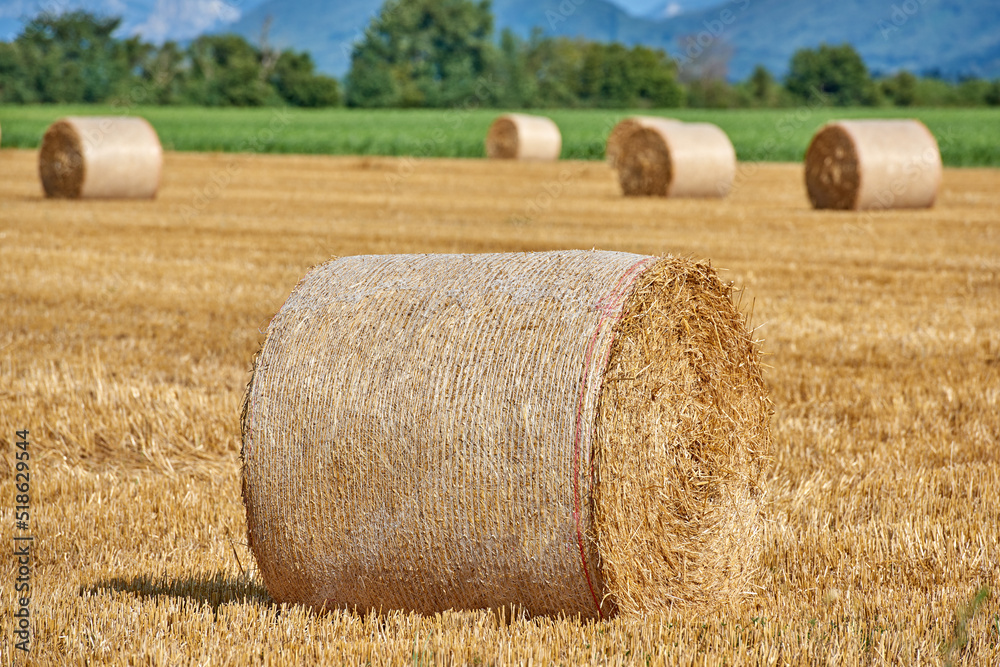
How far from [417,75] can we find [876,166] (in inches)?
2087

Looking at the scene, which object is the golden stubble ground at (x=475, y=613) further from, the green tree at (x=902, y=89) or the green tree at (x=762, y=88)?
the green tree at (x=902, y=89)

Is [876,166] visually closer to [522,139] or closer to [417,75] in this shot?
[522,139]

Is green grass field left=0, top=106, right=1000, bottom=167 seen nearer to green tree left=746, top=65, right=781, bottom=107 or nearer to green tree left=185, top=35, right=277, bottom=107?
green tree left=185, top=35, right=277, bottom=107

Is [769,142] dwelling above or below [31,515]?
above

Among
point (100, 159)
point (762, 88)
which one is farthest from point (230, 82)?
point (100, 159)

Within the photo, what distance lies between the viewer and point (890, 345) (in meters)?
8.70

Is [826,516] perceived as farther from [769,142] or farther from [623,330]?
[769,142]

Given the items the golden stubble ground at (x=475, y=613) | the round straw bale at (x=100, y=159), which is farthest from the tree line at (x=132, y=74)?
the golden stubble ground at (x=475, y=613)

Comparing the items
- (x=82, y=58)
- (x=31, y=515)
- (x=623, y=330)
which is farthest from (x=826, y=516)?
(x=82, y=58)

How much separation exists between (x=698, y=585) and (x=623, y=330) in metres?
1.03

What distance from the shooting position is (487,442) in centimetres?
374

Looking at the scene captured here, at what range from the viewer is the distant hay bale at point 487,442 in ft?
12.2

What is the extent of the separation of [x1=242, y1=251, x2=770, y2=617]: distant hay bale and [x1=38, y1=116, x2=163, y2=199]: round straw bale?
16270 millimetres

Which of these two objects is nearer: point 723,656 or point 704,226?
point 723,656
